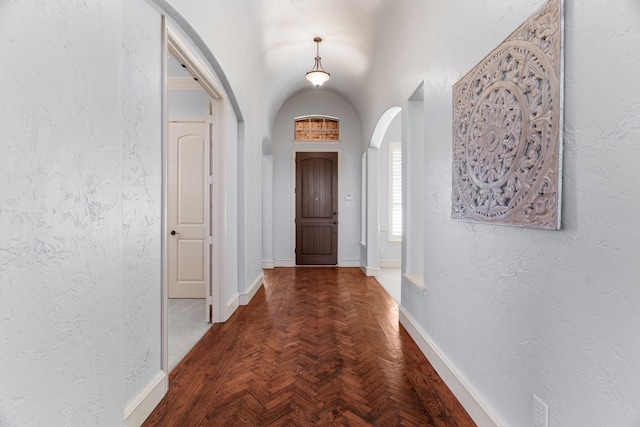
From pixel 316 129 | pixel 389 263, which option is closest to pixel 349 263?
pixel 389 263

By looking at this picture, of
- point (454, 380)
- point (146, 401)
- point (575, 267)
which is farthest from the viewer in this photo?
point (454, 380)

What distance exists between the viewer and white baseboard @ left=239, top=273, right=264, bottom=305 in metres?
3.99

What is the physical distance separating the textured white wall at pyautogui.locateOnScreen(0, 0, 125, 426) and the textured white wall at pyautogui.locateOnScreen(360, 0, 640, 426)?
177 centimetres

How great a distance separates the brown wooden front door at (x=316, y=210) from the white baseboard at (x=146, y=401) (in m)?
4.92

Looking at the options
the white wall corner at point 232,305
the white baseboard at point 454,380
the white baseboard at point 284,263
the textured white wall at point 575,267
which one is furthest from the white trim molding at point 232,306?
the white baseboard at point 284,263

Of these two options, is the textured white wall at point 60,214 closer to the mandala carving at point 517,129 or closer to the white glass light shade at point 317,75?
the mandala carving at point 517,129

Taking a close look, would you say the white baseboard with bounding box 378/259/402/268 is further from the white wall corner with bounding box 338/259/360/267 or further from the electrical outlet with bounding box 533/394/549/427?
the electrical outlet with bounding box 533/394/549/427

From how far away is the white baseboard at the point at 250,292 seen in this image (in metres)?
3.99

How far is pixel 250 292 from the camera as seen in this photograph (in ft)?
13.9

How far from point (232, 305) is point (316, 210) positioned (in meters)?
3.57

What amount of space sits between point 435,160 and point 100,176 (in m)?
2.18

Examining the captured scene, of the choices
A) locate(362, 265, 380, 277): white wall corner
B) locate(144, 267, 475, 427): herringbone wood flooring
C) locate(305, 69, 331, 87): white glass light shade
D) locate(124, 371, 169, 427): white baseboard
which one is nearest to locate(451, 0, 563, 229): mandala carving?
locate(144, 267, 475, 427): herringbone wood flooring

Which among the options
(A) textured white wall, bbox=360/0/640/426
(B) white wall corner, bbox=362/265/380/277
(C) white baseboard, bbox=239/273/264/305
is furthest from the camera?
(B) white wall corner, bbox=362/265/380/277

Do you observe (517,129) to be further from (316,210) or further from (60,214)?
(316,210)
